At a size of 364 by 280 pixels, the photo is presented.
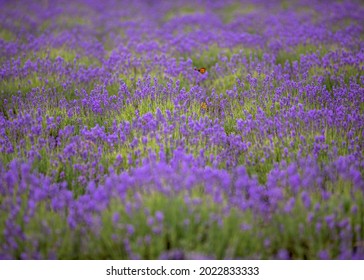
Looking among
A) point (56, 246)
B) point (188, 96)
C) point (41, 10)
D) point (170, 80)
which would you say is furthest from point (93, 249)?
point (41, 10)

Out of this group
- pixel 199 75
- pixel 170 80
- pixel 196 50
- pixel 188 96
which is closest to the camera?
pixel 188 96

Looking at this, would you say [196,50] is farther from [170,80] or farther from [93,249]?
[93,249]

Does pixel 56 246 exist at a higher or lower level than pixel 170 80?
lower

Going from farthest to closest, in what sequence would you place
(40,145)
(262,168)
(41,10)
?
(41,10), (40,145), (262,168)

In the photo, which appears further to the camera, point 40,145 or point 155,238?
point 40,145

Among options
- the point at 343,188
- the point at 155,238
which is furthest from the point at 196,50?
the point at 155,238
